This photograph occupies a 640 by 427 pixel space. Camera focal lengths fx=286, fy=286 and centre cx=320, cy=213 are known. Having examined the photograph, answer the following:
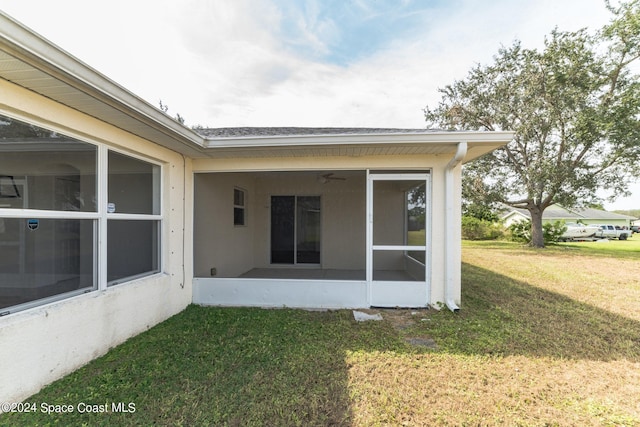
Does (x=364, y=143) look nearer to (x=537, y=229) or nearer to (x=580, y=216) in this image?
(x=537, y=229)

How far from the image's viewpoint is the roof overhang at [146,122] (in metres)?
1.90

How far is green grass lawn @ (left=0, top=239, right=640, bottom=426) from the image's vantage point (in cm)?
226

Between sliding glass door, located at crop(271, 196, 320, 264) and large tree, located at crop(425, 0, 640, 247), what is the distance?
36.8ft

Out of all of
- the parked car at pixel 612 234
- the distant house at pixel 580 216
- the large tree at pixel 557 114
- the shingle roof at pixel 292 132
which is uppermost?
the large tree at pixel 557 114

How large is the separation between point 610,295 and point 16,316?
9.19 metres

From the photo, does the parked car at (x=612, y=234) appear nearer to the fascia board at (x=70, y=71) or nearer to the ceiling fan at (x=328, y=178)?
the ceiling fan at (x=328, y=178)

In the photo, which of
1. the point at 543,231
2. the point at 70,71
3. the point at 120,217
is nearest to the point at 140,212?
the point at 120,217

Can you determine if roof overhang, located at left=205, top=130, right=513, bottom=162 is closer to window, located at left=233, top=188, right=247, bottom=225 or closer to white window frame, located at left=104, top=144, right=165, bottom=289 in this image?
white window frame, located at left=104, top=144, right=165, bottom=289

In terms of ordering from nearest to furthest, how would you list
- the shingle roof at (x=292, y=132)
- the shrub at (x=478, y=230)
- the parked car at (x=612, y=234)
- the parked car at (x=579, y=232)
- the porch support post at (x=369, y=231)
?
the shingle roof at (x=292, y=132)
the porch support post at (x=369, y=231)
the shrub at (x=478, y=230)
the parked car at (x=579, y=232)
the parked car at (x=612, y=234)

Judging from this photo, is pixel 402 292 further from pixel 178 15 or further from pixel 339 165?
pixel 178 15

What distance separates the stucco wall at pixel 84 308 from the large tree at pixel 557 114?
15141mm

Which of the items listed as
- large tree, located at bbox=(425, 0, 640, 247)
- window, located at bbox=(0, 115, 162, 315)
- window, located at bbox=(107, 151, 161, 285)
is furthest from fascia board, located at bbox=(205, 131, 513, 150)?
large tree, located at bbox=(425, 0, 640, 247)

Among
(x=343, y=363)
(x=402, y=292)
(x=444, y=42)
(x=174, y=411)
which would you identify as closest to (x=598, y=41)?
(x=444, y=42)

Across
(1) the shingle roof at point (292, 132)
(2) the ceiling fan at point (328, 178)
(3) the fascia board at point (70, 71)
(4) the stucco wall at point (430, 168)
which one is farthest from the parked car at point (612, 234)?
(3) the fascia board at point (70, 71)
